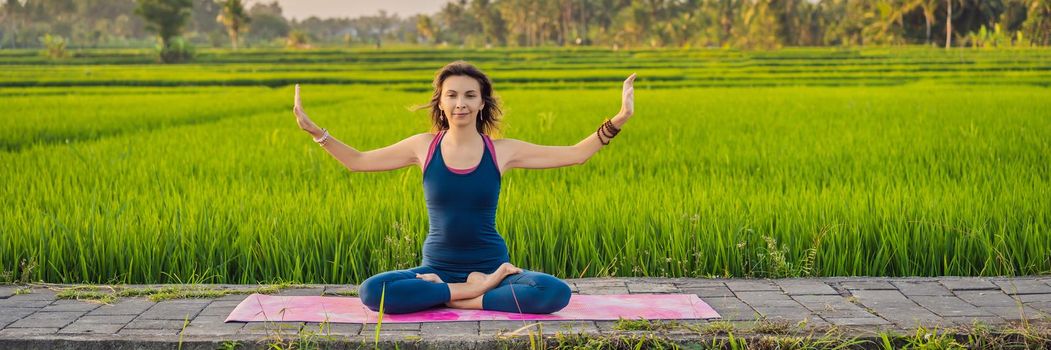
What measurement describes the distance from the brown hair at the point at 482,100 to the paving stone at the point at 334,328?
72cm

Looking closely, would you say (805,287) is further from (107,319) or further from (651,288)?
(107,319)

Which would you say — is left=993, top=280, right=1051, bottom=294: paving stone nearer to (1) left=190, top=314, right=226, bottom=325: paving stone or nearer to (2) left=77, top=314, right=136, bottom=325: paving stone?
(1) left=190, top=314, right=226, bottom=325: paving stone

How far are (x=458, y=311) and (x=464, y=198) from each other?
1.10ft

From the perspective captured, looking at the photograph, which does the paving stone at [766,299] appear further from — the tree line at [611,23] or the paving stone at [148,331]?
the tree line at [611,23]

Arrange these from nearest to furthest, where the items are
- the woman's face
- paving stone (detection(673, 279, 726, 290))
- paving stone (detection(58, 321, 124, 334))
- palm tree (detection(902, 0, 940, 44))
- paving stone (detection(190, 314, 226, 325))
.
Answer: paving stone (detection(58, 321, 124, 334)) < paving stone (detection(190, 314, 226, 325)) < the woman's face < paving stone (detection(673, 279, 726, 290)) < palm tree (detection(902, 0, 940, 44))

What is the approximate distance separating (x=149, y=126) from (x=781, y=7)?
144ft

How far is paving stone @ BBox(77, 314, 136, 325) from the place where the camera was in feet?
11.4

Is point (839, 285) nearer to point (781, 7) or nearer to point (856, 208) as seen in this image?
point (856, 208)

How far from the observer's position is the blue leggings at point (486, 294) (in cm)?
350

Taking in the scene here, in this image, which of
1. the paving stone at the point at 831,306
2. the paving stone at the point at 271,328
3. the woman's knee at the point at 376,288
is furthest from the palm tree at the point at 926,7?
the paving stone at the point at 271,328

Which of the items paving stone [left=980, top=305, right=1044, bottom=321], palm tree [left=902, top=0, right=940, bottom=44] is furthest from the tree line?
paving stone [left=980, top=305, right=1044, bottom=321]

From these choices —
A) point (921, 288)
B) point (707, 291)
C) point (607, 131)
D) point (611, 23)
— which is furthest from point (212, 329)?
point (611, 23)

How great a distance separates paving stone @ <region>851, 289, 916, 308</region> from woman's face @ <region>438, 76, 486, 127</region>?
132 cm

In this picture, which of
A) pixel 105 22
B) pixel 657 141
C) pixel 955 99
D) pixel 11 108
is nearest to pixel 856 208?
pixel 657 141
